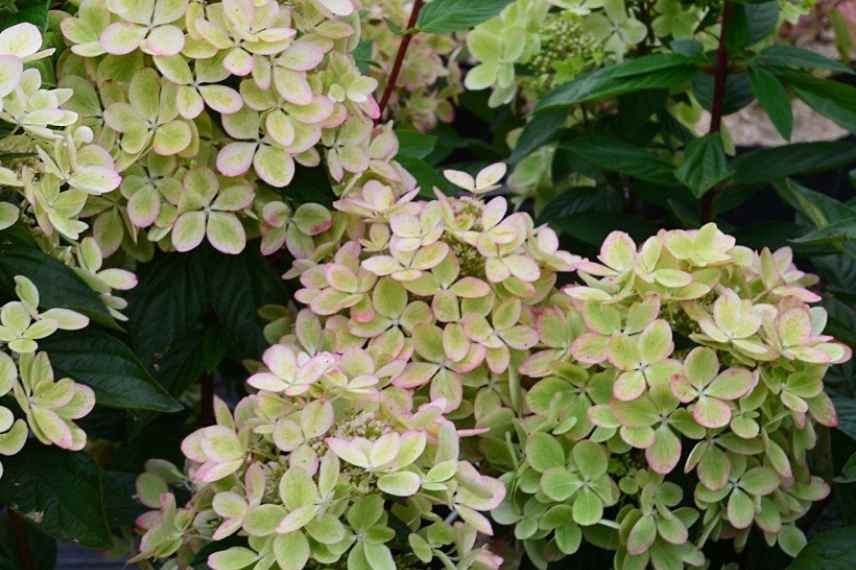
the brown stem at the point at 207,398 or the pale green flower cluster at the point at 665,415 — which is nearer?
the pale green flower cluster at the point at 665,415

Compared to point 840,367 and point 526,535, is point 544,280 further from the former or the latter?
point 840,367

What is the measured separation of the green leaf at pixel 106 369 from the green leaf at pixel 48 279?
2 centimetres

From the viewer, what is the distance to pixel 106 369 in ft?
3.76

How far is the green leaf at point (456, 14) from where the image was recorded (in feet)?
4.81

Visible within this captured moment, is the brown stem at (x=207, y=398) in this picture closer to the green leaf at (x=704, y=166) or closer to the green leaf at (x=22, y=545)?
the green leaf at (x=22, y=545)

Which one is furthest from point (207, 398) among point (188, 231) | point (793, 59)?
point (793, 59)

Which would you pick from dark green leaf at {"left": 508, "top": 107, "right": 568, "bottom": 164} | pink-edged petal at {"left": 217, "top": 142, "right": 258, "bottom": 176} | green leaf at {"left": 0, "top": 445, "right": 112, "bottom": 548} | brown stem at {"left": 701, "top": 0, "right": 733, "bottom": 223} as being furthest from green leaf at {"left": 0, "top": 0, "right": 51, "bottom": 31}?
brown stem at {"left": 701, "top": 0, "right": 733, "bottom": 223}

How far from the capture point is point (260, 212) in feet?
4.33

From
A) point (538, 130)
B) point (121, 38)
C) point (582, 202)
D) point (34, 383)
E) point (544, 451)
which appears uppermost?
point (121, 38)

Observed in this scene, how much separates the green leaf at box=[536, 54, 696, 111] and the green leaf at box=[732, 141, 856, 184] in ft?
0.58

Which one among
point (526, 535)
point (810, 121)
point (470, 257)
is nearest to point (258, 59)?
point (470, 257)

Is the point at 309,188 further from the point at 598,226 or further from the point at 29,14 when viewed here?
the point at 598,226

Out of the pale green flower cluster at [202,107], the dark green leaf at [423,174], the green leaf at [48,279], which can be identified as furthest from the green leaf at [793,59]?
Answer: the green leaf at [48,279]

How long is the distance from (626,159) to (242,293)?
53 centimetres
